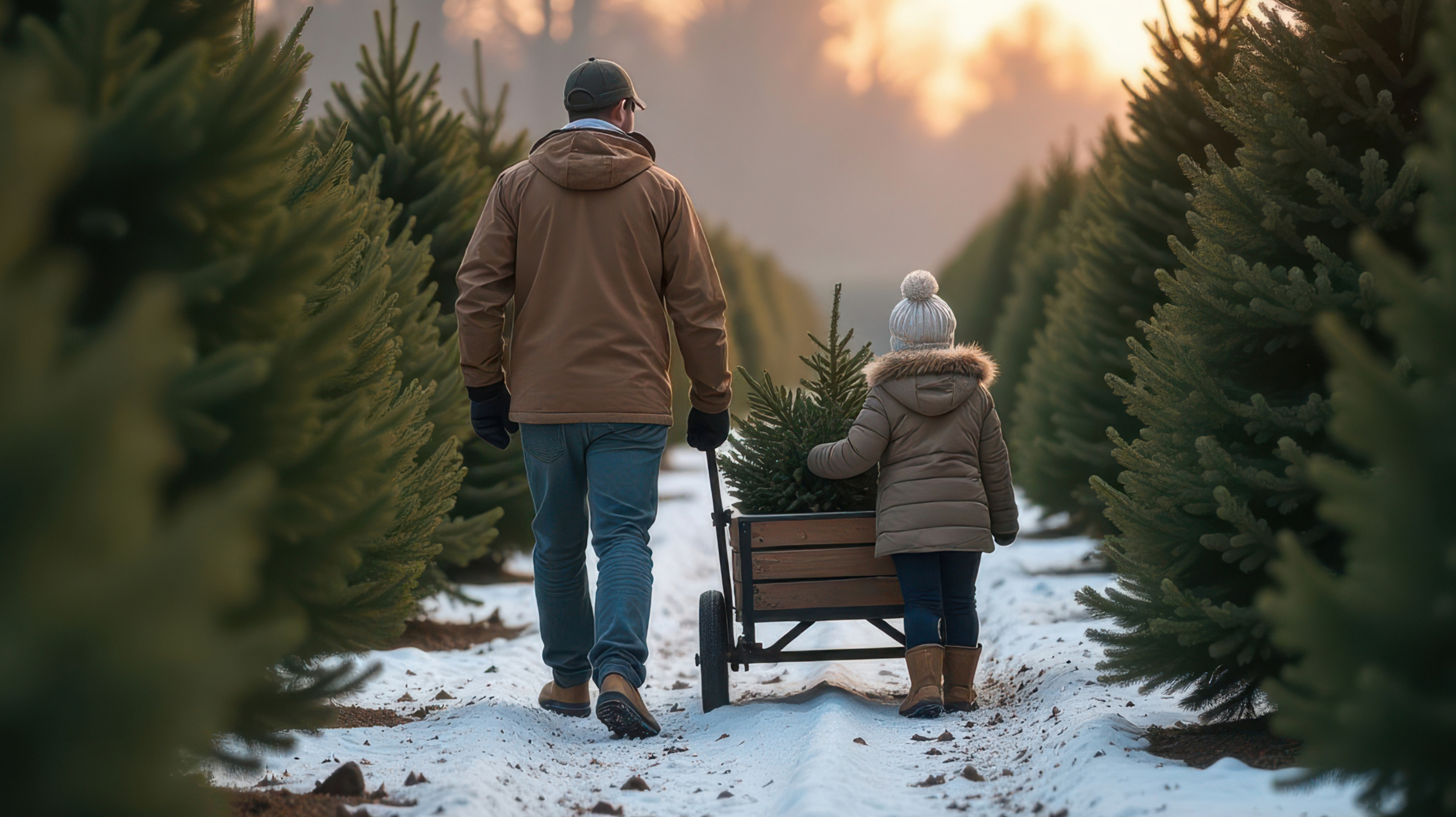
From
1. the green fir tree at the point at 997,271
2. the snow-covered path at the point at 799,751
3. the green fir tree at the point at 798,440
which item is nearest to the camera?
the snow-covered path at the point at 799,751

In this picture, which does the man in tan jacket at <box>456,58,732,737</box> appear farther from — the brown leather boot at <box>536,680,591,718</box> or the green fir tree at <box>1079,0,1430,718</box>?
the green fir tree at <box>1079,0,1430,718</box>

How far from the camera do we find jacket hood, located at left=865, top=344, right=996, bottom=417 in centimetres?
472

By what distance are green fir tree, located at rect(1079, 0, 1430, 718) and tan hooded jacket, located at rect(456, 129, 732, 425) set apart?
5.69 feet

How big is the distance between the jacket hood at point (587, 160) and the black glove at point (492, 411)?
2.97 ft

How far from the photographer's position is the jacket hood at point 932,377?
4719 millimetres

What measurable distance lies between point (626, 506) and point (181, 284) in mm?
2510

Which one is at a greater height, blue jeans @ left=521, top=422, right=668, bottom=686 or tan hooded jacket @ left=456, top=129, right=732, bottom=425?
tan hooded jacket @ left=456, top=129, right=732, bottom=425

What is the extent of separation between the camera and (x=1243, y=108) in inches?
152

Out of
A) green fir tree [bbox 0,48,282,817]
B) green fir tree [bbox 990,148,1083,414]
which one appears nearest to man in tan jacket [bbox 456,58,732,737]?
green fir tree [bbox 0,48,282,817]

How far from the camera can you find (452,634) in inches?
282

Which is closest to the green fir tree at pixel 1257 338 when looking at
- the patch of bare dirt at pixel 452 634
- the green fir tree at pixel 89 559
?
the green fir tree at pixel 89 559

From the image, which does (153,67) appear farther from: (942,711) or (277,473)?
(942,711)

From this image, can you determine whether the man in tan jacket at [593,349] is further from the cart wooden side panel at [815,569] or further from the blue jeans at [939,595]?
the blue jeans at [939,595]

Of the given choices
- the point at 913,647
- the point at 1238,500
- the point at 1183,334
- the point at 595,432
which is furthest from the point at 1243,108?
the point at 595,432
